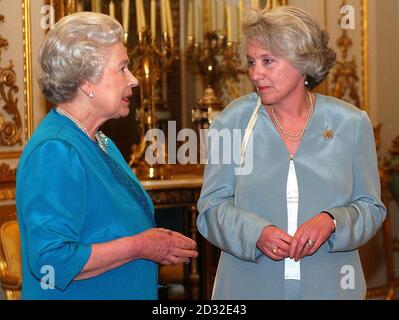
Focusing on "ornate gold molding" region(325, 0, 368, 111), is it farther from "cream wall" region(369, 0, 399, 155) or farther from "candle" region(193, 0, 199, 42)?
"candle" region(193, 0, 199, 42)

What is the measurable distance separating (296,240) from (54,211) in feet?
2.05

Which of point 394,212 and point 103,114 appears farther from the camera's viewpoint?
point 394,212

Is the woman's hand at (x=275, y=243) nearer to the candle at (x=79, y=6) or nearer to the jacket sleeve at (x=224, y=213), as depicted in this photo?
the jacket sleeve at (x=224, y=213)

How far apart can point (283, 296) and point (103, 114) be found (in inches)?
26.9

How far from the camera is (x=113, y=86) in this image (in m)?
2.11

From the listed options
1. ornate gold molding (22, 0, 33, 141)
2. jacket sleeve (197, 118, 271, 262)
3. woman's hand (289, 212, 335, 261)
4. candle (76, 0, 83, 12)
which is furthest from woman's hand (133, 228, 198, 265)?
candle (76, 0, 83, 12)

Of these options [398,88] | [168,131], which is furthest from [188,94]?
[398,88]

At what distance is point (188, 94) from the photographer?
478cm

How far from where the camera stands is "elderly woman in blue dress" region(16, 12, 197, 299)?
1.89m

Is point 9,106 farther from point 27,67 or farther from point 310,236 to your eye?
point 310,236

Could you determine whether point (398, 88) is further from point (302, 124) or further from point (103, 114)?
point (103, 114)

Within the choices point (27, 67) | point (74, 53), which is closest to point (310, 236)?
point (74, 53)

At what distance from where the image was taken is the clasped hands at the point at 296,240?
2.09 meters

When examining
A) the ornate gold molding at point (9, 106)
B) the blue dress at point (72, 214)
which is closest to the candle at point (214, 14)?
the ornate gold molding at point (9, 106)
